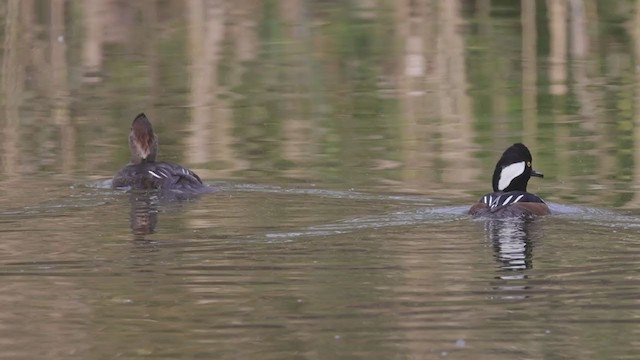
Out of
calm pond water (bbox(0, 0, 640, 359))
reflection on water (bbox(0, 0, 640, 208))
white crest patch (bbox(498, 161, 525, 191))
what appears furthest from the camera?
reflection on water (bbox(0, 0, 640, 208))

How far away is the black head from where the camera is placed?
490 inches

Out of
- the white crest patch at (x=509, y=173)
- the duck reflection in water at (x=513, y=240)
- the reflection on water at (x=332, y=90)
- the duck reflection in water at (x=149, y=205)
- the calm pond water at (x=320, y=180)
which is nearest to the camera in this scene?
the calm pond water at (x=320, y=180)

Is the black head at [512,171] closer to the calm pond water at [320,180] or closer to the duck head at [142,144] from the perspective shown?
the calm pond water at [320,180]

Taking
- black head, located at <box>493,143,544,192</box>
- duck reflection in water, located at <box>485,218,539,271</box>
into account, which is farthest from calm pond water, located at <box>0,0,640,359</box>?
black head, located at <box>493,143,544,192</box>

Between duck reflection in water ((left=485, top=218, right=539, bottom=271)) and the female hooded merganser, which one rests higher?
the female hooded merganser

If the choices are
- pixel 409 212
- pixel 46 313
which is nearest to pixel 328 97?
pixel 409 212

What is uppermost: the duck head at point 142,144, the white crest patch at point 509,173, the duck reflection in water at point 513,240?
the duck head at point 142,144

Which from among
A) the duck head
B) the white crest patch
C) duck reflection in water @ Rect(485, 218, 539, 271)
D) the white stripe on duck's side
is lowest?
duck reflection in water @ Rect(485, 218, 539, 271)

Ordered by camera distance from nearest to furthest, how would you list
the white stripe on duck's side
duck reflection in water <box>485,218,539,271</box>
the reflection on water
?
duck reflection in water <box>485,218,539,271</box>, the white stripe on duck's side, the reflection on water

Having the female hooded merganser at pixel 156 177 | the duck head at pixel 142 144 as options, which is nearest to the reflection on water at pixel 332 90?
the duck head at pixel 142 144

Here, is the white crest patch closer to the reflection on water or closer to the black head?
the black head

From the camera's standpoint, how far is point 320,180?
13.2 meters

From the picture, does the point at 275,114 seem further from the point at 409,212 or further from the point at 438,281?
the point at 438,281

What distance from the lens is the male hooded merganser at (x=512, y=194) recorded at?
11.6 metres
